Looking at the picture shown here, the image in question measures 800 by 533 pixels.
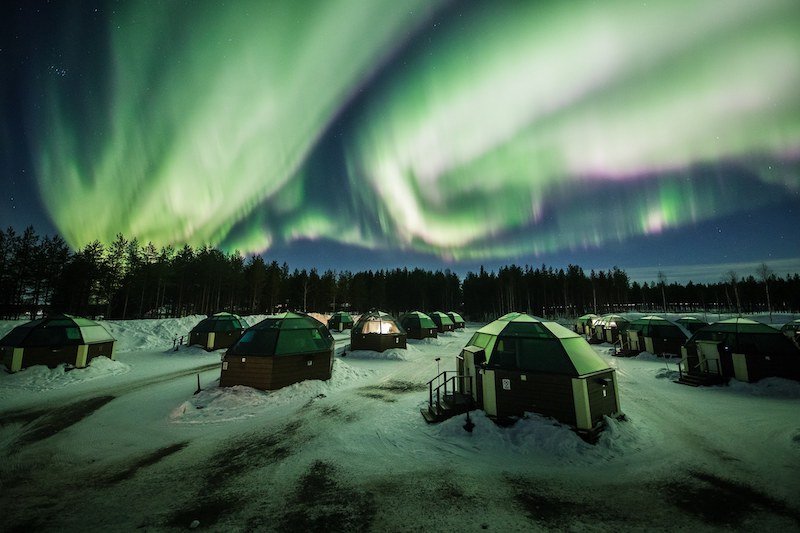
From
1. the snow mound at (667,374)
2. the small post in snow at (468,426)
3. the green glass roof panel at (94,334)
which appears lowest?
the snow mound at (667,374)

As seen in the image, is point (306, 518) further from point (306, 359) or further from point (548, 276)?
point (548, 276)

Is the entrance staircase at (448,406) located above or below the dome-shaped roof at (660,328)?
below

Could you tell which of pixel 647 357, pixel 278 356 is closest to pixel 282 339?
pixel 278 356

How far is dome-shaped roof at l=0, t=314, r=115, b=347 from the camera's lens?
20.6 metres

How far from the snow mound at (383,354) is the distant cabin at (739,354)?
2061 centimetres

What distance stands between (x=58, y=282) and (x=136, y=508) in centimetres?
6598

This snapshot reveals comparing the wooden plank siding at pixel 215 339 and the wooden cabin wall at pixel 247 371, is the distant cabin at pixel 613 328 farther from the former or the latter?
the wooden plank siding at pixel 215 339

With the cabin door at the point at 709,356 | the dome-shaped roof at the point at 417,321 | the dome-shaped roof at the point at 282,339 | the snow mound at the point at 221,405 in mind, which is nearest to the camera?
the snow mound at the point at 221,405

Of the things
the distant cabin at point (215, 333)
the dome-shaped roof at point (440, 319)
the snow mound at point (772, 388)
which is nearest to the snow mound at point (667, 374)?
the snow mound at point (772, 388)

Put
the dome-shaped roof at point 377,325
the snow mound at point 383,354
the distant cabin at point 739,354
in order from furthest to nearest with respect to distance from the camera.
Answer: the dome-shaped roof at point 377,325 → the snow mound at point 383,354 → the distant cabin at point 739,354

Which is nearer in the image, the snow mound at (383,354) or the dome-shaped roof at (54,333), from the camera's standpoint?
the dome-shaped roof at (54,333)

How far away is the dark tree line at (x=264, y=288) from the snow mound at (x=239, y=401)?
5240 cm

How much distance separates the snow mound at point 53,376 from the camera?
58.6 ft

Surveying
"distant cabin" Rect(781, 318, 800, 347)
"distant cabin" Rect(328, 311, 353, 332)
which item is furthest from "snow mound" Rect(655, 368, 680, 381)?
"distant cabin" Rect(328, 311, 353, 332)
